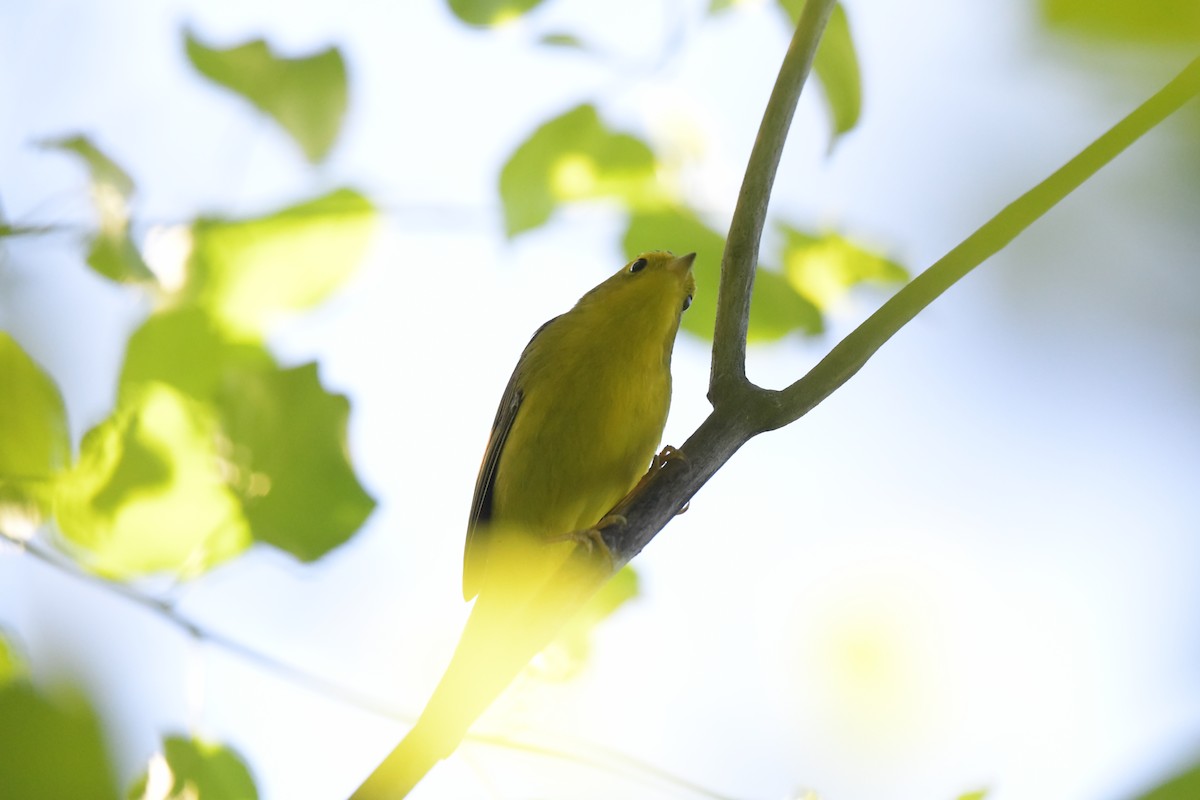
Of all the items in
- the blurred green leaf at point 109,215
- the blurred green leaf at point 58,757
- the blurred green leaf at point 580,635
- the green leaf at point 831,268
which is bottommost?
the blurred green leaf at point 58,757

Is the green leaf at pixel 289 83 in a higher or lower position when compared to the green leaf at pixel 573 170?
lower

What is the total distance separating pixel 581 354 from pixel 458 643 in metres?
1.26

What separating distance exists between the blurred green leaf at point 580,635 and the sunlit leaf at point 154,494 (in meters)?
0.58

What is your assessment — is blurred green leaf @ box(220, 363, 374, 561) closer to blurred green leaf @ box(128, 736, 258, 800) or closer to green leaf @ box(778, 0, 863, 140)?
blurred green leaf @ box(128, 736, 258, 800)

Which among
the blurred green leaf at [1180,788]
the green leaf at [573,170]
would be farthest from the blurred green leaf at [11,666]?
the green leaf at [573,170]

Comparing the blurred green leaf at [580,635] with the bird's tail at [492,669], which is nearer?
the bird's tail at [492,669]

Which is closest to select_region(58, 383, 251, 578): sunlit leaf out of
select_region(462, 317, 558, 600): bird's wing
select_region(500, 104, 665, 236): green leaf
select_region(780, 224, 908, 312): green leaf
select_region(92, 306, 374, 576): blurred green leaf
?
select_region(92, 306, 374, 576): blurred green leaf

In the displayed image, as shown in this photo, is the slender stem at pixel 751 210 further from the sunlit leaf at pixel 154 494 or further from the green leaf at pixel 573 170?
the sunlit leaf at pixel 154 494

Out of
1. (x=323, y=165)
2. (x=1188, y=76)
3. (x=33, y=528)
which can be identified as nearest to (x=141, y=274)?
(x=323, y=165)

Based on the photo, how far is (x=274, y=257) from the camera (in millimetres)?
1914

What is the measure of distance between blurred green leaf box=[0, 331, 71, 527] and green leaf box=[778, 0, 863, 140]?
46.4 inches

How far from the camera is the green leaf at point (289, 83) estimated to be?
200 centimetres

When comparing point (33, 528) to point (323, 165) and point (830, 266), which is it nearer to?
point (323, 165)

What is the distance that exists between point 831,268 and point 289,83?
3.67 ft
